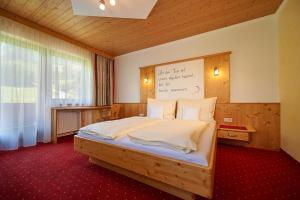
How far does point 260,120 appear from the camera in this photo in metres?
2.44

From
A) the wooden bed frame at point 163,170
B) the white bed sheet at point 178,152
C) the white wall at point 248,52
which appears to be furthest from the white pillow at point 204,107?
the wooden bed frame at point 163,170

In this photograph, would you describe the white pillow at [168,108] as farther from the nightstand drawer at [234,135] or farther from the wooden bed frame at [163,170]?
the wooden bed frame at [163,170]

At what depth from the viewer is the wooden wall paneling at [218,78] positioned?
272 cm

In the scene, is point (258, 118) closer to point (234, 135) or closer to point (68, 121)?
point (234, 135)

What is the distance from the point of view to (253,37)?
2527 mm

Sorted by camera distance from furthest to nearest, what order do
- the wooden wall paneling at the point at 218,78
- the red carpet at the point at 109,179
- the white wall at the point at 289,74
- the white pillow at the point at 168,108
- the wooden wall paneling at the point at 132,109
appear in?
the wooden wall paneling at the point at 132,109, the white pillow at the point at 168,108, the wooden wall paneling at the point at 218,78, the white wall at the point at 289,74, the red carpet at the point at 109,179

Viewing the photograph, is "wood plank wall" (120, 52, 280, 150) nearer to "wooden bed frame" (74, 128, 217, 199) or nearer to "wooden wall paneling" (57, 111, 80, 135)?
"wooden bed frame" (74, 128, 217, 199)

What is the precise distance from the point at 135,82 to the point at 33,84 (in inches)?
90.6

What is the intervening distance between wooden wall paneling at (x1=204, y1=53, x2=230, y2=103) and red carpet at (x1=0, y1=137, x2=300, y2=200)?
45.6 inches

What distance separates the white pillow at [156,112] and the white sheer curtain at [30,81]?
6.48ft

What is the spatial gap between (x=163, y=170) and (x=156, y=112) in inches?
68.2

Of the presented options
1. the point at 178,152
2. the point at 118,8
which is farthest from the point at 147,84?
the point at 178,152

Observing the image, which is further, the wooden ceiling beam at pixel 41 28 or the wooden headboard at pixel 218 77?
the wooden headboard at pixel 218 77

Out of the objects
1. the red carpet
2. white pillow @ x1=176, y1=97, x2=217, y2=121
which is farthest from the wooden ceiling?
the red carpet
